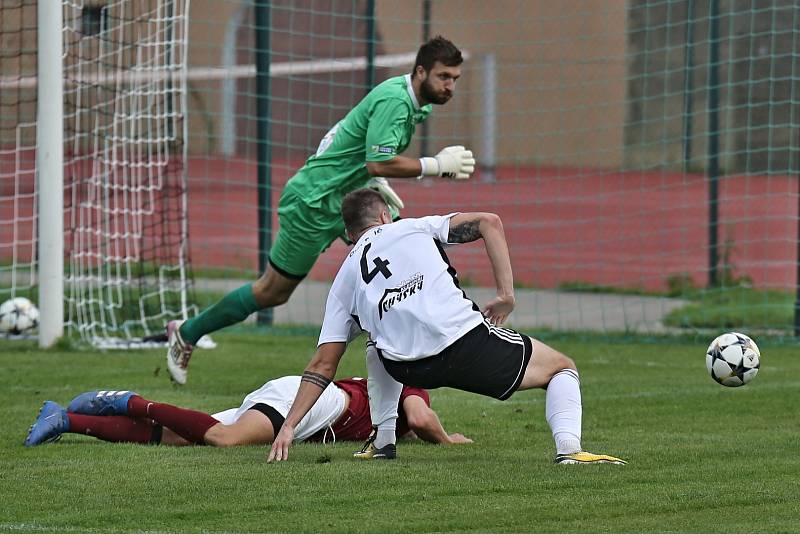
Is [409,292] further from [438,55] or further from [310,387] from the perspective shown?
[438,55]

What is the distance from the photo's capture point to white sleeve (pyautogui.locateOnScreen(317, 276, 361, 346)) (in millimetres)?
6449

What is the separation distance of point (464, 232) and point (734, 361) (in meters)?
2.52

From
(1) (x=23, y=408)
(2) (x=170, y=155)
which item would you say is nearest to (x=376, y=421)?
(1) (x=23, y=408)

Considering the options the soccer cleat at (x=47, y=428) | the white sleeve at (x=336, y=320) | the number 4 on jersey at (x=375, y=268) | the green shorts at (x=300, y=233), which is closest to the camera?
the number 4 on jersey at (x=375, y=268)

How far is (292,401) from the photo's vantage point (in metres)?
6.92

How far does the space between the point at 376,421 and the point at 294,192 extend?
2.73m

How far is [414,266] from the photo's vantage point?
6.19 meters

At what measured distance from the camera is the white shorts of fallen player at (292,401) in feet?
22.9

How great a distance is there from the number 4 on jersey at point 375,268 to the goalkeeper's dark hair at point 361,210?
8.9 inches

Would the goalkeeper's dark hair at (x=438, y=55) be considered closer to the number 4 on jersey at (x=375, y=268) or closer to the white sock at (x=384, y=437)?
the number 4 on jersey at (x=375, y=268)

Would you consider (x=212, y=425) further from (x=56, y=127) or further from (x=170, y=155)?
(x=170, y=155)

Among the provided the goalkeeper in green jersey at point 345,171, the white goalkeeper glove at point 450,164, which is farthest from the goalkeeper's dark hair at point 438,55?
the white goalkeeper glove at point 450,164

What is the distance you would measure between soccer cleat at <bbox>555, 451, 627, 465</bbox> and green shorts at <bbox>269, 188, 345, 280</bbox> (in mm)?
3235

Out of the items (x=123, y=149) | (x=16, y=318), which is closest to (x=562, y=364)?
(x=16, y=318)
